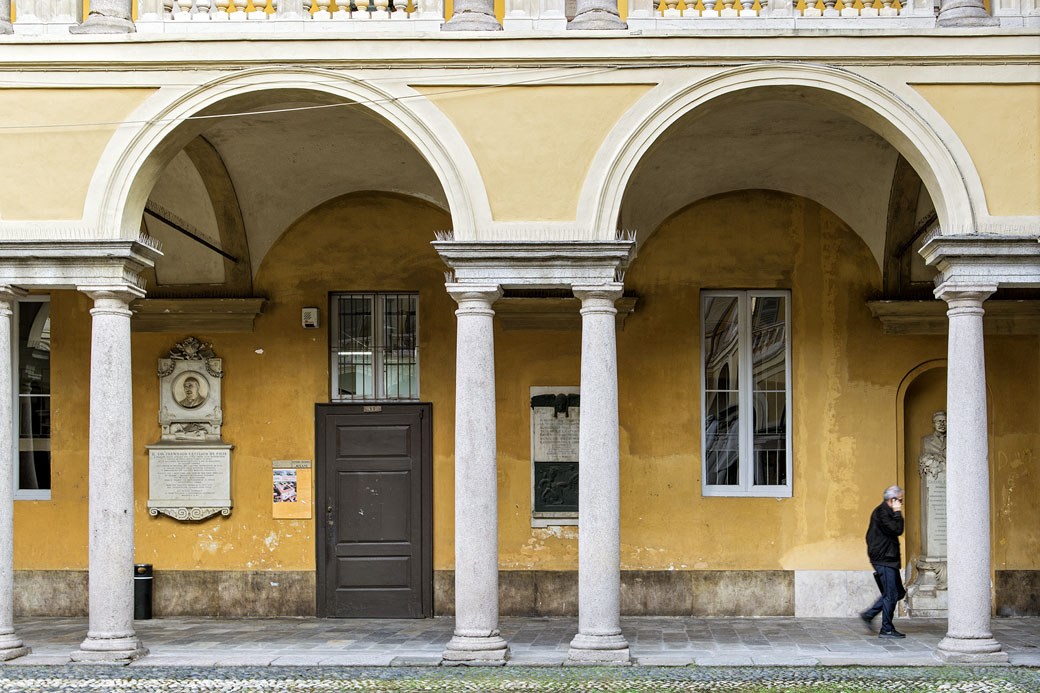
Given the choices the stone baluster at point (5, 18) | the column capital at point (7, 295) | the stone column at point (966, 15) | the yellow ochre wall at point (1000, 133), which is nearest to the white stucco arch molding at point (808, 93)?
the yellow ochre wall at point (1000, 133)

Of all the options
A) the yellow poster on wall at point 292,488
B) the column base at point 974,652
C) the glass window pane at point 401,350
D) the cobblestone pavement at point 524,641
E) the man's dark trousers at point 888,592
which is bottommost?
the cobblestone pavement at point 524,641

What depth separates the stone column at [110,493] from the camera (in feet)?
30.1

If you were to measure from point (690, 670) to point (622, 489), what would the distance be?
9.96 feet

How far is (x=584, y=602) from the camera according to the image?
9070 mm

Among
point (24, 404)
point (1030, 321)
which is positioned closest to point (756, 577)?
point (1030, 321)

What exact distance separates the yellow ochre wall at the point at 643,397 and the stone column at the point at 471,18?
9.93 ft

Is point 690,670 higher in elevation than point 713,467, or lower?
lower

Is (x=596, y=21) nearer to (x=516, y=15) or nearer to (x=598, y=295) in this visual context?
(x=516, y=15)

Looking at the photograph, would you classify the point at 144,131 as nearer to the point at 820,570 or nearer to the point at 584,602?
the point at 584,602

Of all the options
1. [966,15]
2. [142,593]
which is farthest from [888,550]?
[142,593]

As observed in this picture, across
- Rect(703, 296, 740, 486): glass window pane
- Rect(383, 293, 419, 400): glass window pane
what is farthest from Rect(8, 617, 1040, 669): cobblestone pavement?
Rect(383, 293, 419, 400): glass window pane

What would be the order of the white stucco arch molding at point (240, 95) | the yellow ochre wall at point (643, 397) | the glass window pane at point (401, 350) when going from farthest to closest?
the glass window pane at point (401, 350), the yellow ochre wall at point (643, 397), the white stucco arch molding at point (240, 95)

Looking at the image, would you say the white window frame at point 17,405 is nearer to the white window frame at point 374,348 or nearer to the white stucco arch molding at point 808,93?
the white window frame at point 374,348

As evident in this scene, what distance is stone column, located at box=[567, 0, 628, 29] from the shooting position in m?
9.31
